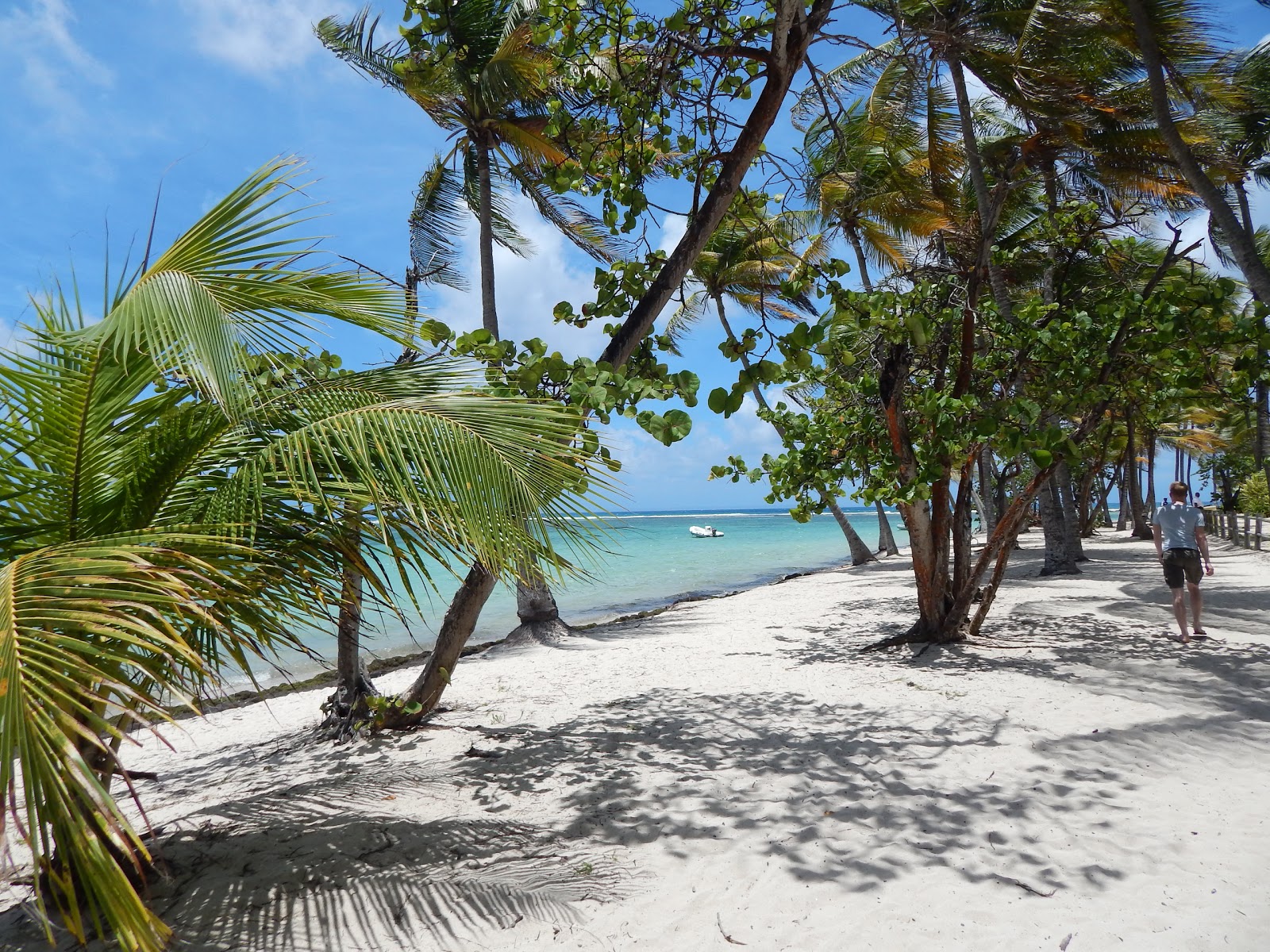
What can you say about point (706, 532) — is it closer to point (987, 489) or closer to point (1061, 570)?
point (987, 489)

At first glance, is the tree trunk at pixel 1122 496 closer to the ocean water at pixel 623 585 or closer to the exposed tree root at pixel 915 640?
the ocean water at pixel 623 585

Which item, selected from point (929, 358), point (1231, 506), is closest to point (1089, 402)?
point (929, 358)

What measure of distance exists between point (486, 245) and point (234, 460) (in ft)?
27.1

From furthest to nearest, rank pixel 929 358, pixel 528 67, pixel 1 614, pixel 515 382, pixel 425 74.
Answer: pixel 528 67 → pixel 929 358 → pixel 425 74 → pixel 515 382 → pixel 1 614

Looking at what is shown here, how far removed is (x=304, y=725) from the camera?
19.4ft

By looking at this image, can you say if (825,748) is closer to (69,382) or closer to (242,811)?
(242,811)

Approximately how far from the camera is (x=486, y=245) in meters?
10.4

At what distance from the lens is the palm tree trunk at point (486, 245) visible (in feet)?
33.6

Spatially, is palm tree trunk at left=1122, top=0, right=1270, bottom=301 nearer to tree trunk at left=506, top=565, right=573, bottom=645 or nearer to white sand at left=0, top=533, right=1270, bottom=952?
white sand at left=0, top=533, right=1270, bottom=952

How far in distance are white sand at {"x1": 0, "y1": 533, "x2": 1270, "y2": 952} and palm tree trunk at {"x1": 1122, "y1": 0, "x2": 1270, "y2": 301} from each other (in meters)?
3.34

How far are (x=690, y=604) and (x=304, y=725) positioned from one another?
8465 mm

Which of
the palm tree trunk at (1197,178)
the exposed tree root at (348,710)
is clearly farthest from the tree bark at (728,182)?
the palm tree trunk at (1197,178)

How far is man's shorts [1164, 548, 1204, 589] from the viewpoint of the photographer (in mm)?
6516

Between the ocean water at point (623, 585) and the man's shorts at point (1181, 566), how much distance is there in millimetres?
4796
